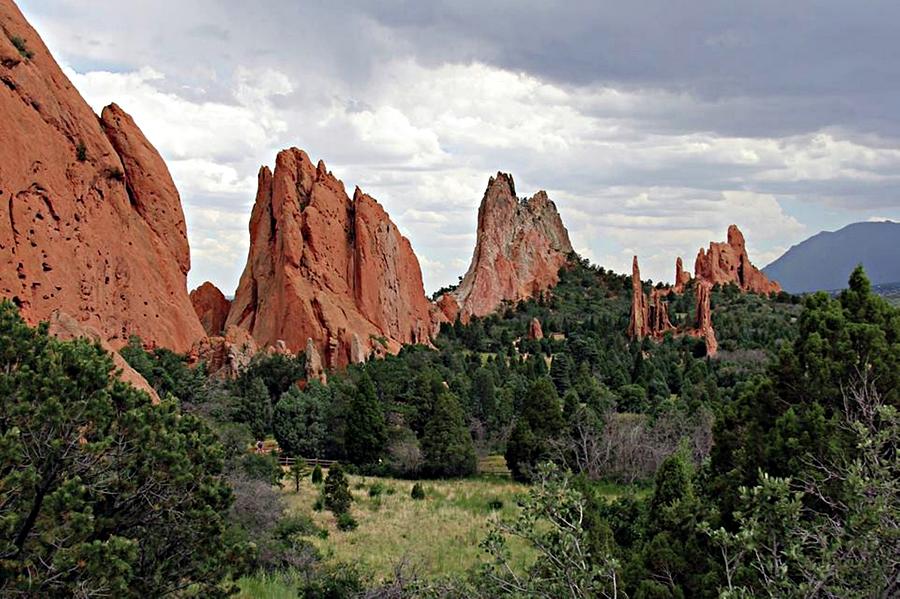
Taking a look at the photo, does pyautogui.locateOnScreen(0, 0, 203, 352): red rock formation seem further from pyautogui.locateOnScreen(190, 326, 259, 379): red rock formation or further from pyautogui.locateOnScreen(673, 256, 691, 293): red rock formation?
pyautogui.locateOnScreen(673, 256, 691, 293): red rock formation

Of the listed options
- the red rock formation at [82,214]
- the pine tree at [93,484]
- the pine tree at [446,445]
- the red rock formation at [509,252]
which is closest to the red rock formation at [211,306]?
the red rock formation at [82,214]

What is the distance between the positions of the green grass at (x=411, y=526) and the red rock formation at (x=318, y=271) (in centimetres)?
2540

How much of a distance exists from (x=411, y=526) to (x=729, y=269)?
83547 millimetres

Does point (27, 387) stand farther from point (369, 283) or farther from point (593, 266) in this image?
point (593, 266)

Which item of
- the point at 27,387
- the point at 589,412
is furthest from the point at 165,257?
the point at 27,387

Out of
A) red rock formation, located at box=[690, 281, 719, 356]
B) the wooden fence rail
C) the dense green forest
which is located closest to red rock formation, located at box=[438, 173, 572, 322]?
red rock formation, located at box=[690, 281, 719, 356]

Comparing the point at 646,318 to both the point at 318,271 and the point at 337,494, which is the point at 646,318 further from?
the point at 337,494

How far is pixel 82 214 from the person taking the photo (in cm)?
4409

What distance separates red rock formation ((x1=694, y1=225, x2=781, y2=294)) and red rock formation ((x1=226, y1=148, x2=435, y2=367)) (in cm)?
4357

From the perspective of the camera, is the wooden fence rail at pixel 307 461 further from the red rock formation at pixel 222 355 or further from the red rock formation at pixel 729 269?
the red rock formation at pixel 729 269

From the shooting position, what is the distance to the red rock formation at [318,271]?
204ft

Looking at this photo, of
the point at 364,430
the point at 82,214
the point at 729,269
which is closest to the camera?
the point at 364,430

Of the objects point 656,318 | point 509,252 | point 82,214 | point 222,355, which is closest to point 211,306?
point 222,355

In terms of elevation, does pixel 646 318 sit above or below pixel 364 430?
above
